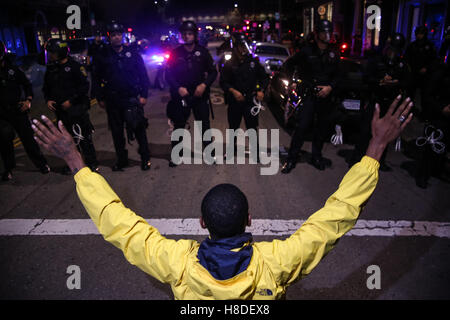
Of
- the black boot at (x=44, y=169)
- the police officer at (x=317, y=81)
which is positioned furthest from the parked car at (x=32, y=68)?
the police officer at (x=317, y=81)

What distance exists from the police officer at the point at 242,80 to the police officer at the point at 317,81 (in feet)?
1.82

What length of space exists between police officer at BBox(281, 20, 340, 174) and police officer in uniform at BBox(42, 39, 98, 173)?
3407 millimetres

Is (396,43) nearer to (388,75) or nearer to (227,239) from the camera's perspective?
(388,75)

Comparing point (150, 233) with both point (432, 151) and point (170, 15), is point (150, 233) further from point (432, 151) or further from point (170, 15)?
point (170, 15)

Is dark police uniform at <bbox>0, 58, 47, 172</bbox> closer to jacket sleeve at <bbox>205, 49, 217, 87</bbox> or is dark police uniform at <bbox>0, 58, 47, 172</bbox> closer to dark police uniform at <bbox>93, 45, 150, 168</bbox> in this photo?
dark police uniform at <bbox>93, 45, 150, 168</bbox>

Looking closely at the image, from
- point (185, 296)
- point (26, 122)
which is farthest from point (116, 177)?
point (185, 296)

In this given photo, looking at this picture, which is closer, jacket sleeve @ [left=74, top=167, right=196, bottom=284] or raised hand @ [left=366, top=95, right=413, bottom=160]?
jacket sleeve @ [left=74, top=167, right=196, bottom=284]

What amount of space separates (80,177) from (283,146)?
552 centimetres

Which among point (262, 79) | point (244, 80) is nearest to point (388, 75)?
point (262, 79)

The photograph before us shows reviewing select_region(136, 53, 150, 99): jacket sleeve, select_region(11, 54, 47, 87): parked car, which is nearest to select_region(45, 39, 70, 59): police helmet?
select_region(136, 53, 150, 99): jacket sleeve

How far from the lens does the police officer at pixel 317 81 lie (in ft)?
16.8

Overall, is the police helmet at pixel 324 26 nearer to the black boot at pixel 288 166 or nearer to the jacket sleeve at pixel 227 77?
the jacket sleeve at pixel 227 77

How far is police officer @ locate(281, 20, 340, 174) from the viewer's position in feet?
16.8

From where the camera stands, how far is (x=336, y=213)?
161 centimetres
